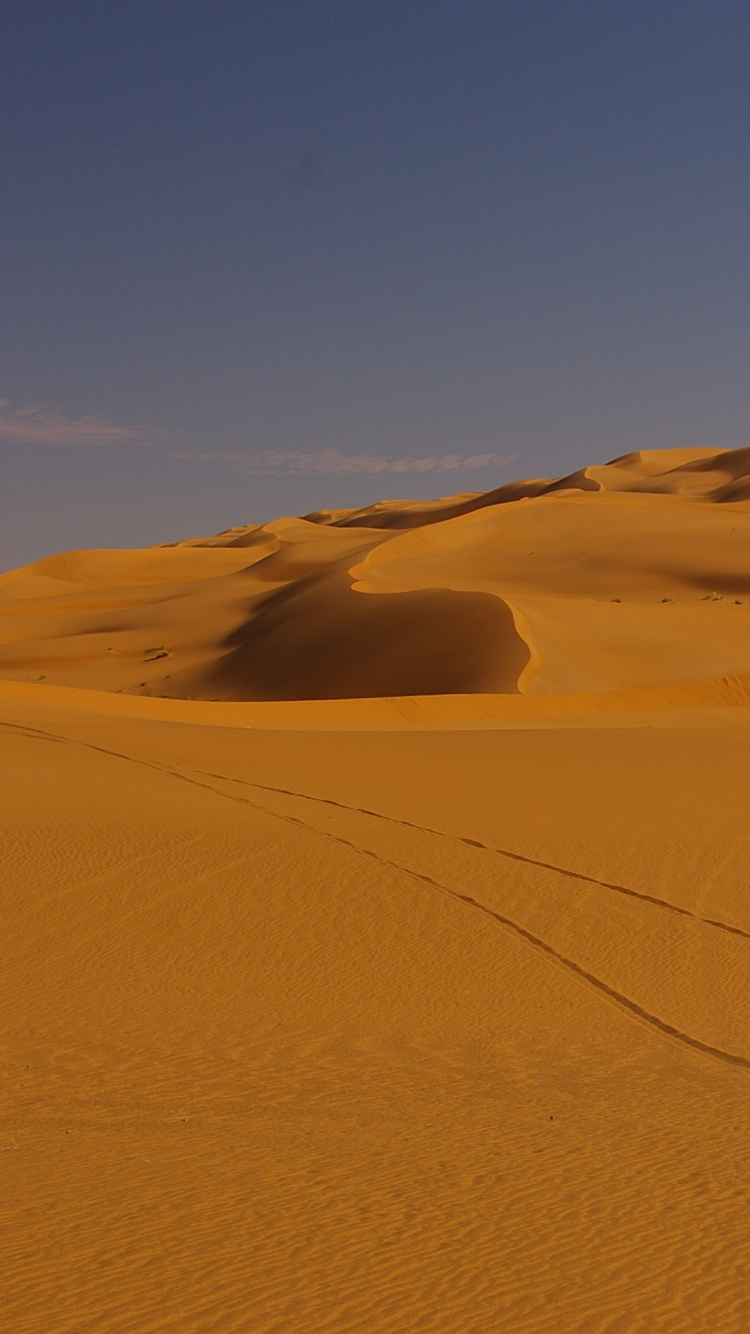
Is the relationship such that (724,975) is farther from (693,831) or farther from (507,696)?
(507,696)

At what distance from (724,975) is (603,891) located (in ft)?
7.11

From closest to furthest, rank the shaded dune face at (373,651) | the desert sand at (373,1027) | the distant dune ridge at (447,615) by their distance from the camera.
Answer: the desert sand at (373,1027), the shaded dune face at (373,651), the distant dune ridge at (447,615)

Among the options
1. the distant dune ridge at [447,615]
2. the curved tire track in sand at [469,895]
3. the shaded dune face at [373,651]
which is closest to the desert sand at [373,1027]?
the curved tire track in sand at [469,895]

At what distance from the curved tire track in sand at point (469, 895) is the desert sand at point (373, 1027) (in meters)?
0.04

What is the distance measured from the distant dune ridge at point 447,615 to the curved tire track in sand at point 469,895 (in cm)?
1538

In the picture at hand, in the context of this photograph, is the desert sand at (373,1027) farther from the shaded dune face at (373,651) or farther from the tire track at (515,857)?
the shaded dune face at (373,651)

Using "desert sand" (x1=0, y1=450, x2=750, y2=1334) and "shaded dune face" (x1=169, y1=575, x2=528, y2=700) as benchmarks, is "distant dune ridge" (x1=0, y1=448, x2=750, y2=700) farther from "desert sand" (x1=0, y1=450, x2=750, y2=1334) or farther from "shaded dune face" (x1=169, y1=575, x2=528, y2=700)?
"desert sand" (x1=0, y1=450, x2=750, y2=1334)

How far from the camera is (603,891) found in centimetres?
997

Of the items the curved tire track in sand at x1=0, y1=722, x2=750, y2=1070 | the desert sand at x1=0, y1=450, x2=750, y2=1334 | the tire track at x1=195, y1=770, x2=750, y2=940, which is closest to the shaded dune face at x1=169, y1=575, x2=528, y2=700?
the desert sand at x1=0, y1=450, x2=750, y2=1334

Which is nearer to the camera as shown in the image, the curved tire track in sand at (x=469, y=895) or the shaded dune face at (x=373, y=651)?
the curved tire track in sand at (x=469, y=895)

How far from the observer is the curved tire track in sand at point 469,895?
6656mm

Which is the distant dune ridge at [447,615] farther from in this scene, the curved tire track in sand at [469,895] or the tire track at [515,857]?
the tire track at [515,857]

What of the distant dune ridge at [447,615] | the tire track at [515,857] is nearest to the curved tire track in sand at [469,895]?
the tire track at [515,857]

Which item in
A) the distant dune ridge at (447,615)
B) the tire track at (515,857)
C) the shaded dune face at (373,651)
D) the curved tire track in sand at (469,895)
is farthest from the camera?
the distant dune ridge at (447,615)
